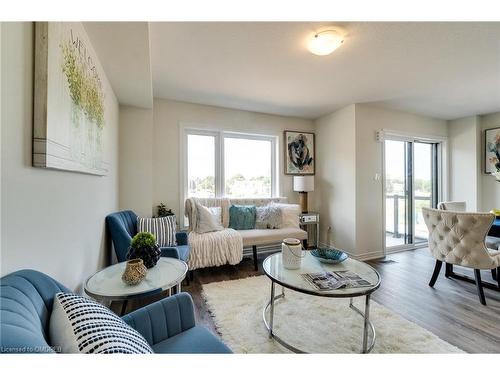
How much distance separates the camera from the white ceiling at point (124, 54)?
152cm

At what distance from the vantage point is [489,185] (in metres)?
3.92

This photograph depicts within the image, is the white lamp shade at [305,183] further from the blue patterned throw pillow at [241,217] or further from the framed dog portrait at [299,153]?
the blue patterned throw pillow at [241,217]

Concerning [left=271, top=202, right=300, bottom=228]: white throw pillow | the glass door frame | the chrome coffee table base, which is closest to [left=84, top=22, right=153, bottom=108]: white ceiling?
the chrome coffee table base

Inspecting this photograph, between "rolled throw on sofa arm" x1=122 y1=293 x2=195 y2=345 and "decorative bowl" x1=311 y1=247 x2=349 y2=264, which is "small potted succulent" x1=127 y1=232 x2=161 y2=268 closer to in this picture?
"rolled throw on sofa arm" x1=122 y1=293 x2=195 y2=345

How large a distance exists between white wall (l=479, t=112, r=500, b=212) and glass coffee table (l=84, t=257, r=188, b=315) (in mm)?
5126

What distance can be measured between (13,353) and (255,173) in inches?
141

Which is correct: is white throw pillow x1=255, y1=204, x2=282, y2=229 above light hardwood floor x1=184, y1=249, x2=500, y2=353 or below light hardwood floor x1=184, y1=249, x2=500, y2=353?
above

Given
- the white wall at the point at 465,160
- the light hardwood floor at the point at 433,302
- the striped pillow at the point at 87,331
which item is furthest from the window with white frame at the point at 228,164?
the white wall at the point at 465,160

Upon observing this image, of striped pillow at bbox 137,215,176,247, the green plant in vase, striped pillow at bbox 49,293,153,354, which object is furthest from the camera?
the green plant in vase

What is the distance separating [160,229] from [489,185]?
17.5 ft

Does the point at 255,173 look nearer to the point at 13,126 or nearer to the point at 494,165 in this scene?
the point at 13,126

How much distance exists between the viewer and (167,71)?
8.04 feet

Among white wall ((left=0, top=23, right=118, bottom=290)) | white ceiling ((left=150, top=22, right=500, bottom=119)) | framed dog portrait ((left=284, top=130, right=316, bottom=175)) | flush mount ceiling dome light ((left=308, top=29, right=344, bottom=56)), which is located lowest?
white wall ((left=0, top=23, right=118, bottom=290))

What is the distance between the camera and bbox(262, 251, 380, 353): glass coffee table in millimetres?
1371
